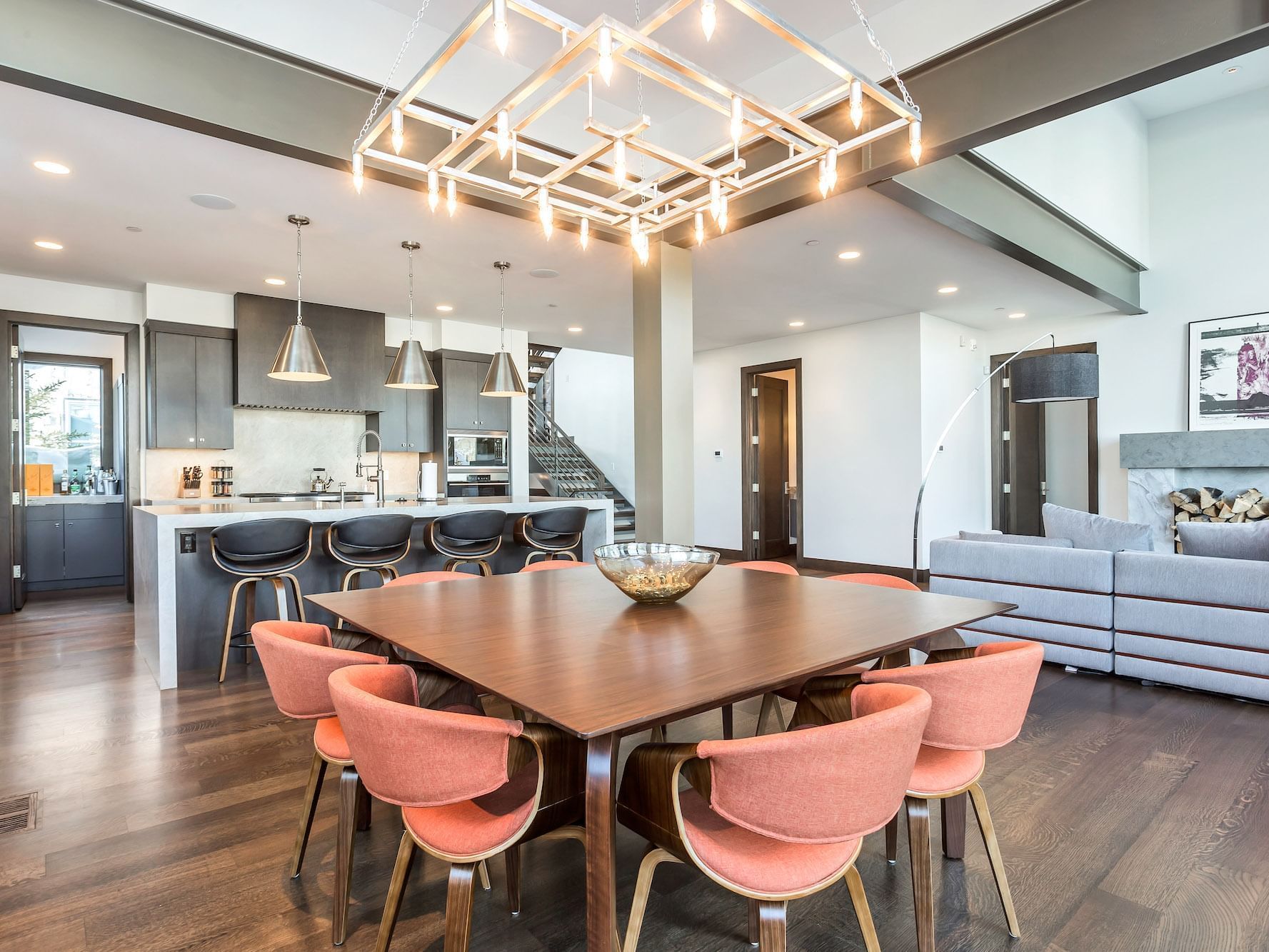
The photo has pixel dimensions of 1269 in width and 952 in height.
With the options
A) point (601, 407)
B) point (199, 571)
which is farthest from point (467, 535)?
point (601, 407)

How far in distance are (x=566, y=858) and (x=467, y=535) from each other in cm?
269

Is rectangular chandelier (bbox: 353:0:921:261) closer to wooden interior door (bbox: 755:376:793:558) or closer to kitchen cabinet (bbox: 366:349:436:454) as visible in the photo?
kitchen cabinet (bbox: 366:349:436:454)

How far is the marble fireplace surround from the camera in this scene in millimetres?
6148

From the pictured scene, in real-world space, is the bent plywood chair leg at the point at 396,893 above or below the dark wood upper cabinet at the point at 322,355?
below

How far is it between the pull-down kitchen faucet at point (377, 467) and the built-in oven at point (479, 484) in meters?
0.69

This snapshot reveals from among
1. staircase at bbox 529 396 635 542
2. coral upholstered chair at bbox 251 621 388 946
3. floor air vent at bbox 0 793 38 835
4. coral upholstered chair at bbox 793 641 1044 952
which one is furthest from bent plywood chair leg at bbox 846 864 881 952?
staircase at bbox 529 396 635 542

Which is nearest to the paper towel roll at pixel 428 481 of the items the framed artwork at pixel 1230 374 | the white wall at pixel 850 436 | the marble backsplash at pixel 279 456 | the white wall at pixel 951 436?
the marble backsplash at pixel 279 456

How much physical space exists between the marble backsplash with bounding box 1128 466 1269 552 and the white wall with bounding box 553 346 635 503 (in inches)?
243

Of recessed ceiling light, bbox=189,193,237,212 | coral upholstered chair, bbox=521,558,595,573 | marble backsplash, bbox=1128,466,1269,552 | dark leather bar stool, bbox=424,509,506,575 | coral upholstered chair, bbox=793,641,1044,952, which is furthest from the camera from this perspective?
marble backsplash, bbox=1128,466,1269,552

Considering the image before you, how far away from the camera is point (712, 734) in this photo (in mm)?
2980

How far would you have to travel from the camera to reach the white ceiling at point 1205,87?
5.93 m

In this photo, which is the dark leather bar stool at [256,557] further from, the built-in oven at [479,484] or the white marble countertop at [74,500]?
the white marble countertop at [74,500]

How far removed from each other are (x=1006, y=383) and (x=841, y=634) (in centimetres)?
743

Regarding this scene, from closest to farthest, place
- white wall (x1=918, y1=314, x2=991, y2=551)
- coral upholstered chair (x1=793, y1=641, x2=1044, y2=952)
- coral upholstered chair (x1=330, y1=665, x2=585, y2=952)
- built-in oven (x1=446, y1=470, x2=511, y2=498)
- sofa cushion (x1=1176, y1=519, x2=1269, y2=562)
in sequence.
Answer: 1. coral upholstered chair (x1=330, y1=665, x2=585, y2=952)
2. coral upholstered chair (x1=793, y1=641, x2=1044, y2=952)
3. sofa cushion (x1=1176, y1=519, x2=1269, y2=562)
4. white wall (x1=918, y1=314, x2=991, y2=551)
5. built-in oven (x1=446, y1=470, x2=511, y2=498)
